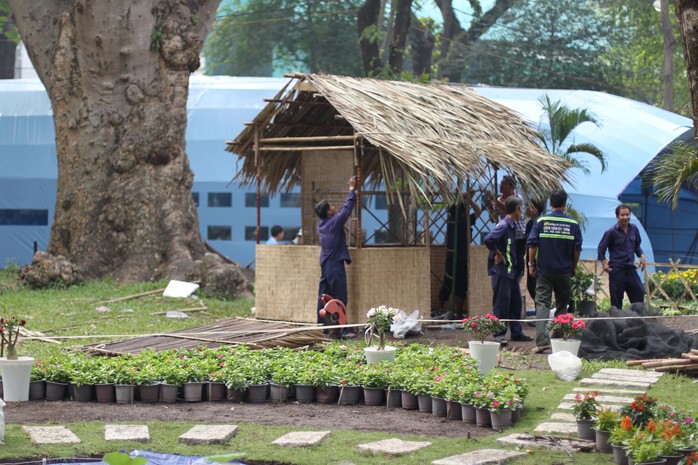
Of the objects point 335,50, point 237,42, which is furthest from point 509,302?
point 237,42

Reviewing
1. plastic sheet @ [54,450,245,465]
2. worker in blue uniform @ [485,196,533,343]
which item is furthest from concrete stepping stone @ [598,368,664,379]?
plastic sheet @ [54,450,245,465]

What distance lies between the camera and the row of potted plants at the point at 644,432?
562 cm

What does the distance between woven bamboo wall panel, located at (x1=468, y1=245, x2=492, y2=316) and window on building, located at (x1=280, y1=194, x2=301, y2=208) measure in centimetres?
1049

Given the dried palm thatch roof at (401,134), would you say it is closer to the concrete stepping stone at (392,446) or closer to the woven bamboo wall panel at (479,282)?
the woven bamboo wall panel at (479,282)

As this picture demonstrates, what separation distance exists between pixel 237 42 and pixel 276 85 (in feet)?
55.2

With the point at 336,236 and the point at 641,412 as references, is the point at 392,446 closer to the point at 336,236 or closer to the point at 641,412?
the point at 641,412

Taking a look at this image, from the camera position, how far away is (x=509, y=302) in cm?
1175

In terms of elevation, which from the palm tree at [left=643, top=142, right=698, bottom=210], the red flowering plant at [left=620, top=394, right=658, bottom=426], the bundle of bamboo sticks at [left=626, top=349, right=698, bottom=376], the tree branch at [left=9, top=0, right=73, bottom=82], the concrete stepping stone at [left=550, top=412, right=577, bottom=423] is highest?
the tree branch at [left=9, top=0, right=73, bottom=82]

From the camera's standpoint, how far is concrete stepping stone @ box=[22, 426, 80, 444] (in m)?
6.62

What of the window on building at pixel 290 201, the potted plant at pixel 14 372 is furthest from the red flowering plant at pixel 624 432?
the window on building at pixel 290 201

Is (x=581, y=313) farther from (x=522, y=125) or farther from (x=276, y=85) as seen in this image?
(x=276, y=85)

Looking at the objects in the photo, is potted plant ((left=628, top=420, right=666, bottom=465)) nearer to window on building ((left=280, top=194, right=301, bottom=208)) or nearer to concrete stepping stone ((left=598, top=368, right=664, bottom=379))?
concrete stepping stone ((left=598, top=368, right=664, bottom=379))

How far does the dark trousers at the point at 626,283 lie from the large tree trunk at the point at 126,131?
24.5ft

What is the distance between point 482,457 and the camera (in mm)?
6105
